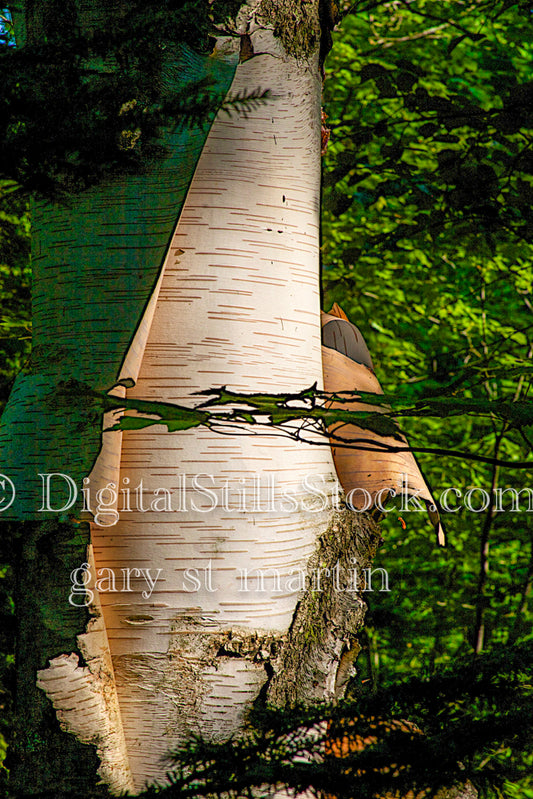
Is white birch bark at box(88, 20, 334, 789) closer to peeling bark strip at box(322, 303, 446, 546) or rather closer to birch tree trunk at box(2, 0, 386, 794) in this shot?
birch tree trunk at box(2, 0, 386, 794)

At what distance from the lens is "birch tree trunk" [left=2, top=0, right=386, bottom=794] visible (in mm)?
1161

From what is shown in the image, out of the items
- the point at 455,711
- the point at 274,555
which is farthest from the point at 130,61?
the point at 455,711

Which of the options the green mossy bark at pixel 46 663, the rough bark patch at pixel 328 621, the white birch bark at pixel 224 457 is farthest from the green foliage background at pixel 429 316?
the green mossy bark at pixel 46 663

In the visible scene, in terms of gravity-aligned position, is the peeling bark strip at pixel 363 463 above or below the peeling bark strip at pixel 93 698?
above

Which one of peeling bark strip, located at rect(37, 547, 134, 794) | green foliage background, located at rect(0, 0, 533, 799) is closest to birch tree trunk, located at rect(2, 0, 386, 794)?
peeling bark strip, located at rect(37, 547, 134, 794)

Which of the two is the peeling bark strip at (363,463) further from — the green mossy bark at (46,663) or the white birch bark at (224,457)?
the green mossy bark at (46,663)

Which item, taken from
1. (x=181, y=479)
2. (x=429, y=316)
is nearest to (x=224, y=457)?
(x=181, y=479)

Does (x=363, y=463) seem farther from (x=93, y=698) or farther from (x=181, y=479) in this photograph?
(x=93, y=698)

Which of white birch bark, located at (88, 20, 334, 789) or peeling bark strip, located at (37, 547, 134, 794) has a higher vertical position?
white birch bark, located at (88, 20, 334, 789)

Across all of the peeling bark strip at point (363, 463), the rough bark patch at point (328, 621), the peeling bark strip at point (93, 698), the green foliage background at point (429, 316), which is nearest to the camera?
the peeling bark strip at point (93, 698)

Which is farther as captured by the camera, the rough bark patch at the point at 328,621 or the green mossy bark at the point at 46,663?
the rough bark patch at the point at 328,621

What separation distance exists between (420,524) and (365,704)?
15.0 feet

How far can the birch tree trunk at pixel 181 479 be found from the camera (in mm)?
1161

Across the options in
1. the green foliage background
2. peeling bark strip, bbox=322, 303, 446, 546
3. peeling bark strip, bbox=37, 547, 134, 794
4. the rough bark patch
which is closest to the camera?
peeling bark strip, bbox=37, 547, 134, 794
